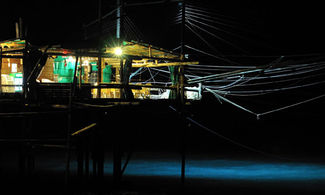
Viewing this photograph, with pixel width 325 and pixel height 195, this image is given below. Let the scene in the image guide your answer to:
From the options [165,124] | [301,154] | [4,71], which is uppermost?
[4,71]

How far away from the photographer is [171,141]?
3450 cm

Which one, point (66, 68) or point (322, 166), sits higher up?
point (66, 68)

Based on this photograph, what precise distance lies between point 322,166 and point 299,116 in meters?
17.9

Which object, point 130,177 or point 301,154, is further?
point 301,154

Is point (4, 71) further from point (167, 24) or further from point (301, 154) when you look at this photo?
point (301, 154)

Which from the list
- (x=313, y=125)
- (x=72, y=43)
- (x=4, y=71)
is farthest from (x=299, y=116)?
(x=72, y=43)

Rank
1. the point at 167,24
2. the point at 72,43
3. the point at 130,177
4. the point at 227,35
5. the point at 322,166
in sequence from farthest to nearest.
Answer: the point at 227,35 → the point at 322,166 → the point at 167,24 → the point at 130,177 → the point at 72,43

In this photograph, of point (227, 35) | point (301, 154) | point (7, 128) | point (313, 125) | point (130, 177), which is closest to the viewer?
point (130, 177)

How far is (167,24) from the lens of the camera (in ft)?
69.2

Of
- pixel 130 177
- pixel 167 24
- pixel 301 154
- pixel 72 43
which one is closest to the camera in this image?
pixel 72 43

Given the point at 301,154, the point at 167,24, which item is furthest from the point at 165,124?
the point at 167,24

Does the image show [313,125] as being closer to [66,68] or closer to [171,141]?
[171,141]

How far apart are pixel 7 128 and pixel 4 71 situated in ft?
31.2

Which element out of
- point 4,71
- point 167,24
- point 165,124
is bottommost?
point 165,124
